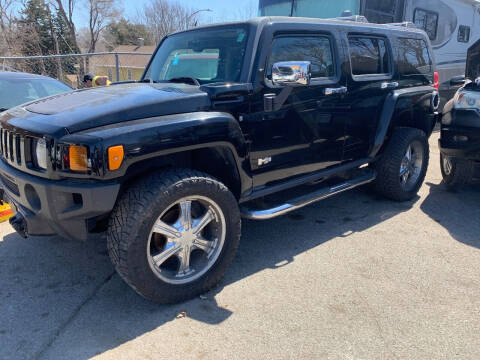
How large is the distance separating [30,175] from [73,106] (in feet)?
1.79

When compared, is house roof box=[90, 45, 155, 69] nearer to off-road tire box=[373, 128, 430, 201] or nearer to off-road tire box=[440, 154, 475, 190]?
off-road tire box=[373, 128, 430, 201]

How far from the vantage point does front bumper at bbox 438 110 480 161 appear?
4.52 meters

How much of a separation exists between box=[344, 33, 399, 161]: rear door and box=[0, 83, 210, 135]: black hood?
5.59ft

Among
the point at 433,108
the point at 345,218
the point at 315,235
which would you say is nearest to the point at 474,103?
the point at 433,108

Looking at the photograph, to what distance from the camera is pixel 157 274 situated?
268cm

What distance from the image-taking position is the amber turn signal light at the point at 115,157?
7.70 ft

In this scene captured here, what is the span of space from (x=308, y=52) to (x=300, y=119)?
2.10ft

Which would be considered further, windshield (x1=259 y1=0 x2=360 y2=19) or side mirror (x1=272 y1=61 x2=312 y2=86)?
windshield (x1=259 y1=0 x2=360 y2=19)

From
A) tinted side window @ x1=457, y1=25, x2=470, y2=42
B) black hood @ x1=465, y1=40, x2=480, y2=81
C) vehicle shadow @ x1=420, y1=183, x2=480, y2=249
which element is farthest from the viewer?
tinted side window @ x1=457, y1=25, x2=470, y2=42

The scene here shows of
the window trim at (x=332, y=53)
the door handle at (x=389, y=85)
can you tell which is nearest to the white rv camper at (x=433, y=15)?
the door handle at (x=389, y=85)

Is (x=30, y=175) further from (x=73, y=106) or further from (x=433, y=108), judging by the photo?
(x=433, y=108)

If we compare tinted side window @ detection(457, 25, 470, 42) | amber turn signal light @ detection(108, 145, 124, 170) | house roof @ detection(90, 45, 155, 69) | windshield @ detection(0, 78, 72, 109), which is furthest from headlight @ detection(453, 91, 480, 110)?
house roof @ detection(90, 45, 155, 69)

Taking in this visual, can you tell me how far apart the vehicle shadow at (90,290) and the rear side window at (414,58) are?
5.83 feet

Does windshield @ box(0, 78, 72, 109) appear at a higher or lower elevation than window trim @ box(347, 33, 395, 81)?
lower
